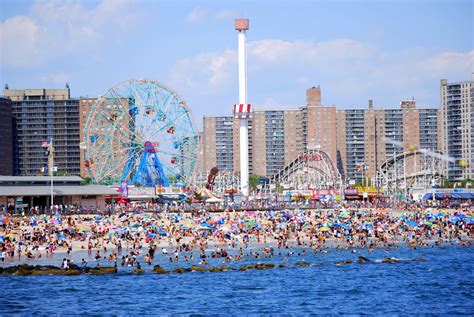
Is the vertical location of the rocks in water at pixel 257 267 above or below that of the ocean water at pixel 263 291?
above

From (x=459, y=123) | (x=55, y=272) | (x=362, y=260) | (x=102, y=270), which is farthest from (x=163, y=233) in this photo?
(x=459, y=123)

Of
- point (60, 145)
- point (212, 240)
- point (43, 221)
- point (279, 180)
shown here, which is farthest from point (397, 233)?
point (60, 145)

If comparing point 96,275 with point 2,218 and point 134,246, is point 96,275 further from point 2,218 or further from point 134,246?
point 2,218

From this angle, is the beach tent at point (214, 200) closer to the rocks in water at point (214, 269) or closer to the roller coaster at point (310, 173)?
the roller coaster at point (310, 173)

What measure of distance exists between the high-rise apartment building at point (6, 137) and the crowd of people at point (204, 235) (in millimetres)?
94344

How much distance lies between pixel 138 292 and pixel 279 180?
137m

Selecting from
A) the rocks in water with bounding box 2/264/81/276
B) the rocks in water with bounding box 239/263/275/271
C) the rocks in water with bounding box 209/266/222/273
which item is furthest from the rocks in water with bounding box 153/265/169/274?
the rocks in water with bounding box 239/263/275/271

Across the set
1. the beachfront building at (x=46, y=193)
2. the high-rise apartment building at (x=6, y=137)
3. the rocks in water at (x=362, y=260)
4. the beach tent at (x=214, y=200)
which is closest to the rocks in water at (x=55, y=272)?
the rocks in water at (x=362, y=260)

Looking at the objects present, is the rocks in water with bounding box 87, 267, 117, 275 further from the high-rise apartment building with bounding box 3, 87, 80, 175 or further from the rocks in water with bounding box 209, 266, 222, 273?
the high-rise apartment building with bounding box 3, 87, 80, 175

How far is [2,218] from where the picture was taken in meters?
81.5

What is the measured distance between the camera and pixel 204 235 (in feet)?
263

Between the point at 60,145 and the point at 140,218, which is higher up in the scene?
the point at 60,145

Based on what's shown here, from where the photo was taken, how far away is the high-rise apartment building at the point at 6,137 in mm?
183500

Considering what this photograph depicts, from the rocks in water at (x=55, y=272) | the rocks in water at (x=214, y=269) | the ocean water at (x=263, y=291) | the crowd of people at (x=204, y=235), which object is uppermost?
the crowd of people at (x=204, y=235)
